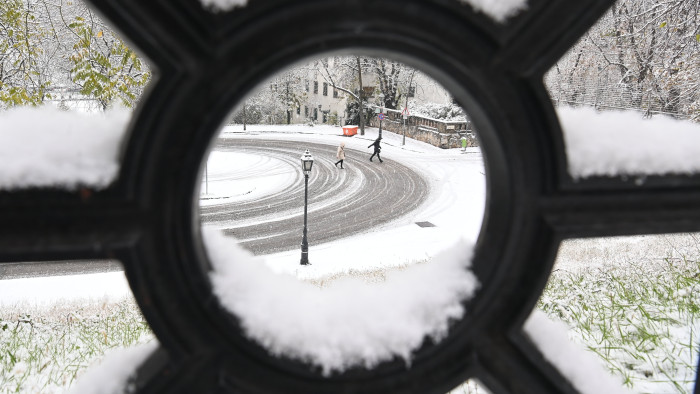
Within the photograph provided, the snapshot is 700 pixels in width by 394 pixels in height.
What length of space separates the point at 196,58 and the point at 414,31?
27cm

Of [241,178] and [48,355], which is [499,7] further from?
[241,178]

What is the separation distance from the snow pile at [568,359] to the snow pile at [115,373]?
25.7 inches

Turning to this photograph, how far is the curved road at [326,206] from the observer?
46.6 ft

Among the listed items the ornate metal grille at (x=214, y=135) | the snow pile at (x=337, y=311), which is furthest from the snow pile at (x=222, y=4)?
the snow pile at (x=337, y=311)

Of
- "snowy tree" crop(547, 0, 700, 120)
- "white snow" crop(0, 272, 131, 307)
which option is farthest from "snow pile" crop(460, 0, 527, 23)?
"white snow" crop(0, 272, 131, 307)

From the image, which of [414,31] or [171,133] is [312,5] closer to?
[414,31]

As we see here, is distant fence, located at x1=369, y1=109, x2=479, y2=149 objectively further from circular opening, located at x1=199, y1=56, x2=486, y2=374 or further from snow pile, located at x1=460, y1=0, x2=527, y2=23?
snow pile, located at x1=460, y1=0, x2=527, y2=23

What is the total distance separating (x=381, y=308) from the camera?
85cm

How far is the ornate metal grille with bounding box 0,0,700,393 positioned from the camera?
624 millimetres

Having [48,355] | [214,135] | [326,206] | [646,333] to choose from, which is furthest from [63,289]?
[214,135]

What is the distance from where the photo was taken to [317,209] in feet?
54.5

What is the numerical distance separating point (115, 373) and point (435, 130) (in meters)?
26.0

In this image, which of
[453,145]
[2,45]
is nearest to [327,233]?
[2,45]

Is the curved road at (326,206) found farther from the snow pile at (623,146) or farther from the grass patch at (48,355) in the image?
the snow pile at (623,146)
